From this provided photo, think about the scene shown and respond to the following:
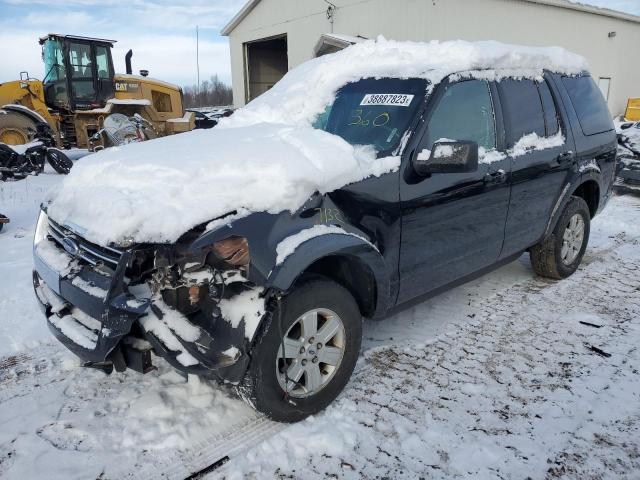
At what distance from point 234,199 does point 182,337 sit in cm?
72

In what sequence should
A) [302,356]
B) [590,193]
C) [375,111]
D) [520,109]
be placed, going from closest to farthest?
1. [302,356]
2. [375,111]
3. [520,109]
4. [590,193]

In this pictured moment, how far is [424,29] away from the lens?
15375mm

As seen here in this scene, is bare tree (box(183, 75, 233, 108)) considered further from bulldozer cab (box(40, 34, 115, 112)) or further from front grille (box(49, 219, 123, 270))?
front grille (box(49, 219, 123, 270))

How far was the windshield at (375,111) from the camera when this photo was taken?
3186 millimetres

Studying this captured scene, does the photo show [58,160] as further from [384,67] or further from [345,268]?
[345,268]

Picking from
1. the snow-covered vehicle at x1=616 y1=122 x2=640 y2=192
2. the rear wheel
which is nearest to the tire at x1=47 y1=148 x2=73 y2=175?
the rear wheel

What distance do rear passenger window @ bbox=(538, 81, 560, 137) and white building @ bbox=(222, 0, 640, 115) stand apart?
1102cm

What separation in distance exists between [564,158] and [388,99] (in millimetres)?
2022

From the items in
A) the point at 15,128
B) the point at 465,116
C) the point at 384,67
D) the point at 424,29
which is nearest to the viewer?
the point at 465,116

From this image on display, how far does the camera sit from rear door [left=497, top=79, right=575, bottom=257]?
3.87 m

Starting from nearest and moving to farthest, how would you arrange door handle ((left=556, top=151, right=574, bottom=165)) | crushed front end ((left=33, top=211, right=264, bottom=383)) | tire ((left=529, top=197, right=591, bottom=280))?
crushed front end ((left=33, top=211, right=264, bottom=383)) → door handle ((left=556, top=151, right=574, bottom=165)) → tire ((left=529, top=197, right=591, bottom=280))

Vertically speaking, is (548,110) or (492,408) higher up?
(548,110)

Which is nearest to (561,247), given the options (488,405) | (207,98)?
(488,405)

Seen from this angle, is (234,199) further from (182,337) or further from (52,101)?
(52,101)
